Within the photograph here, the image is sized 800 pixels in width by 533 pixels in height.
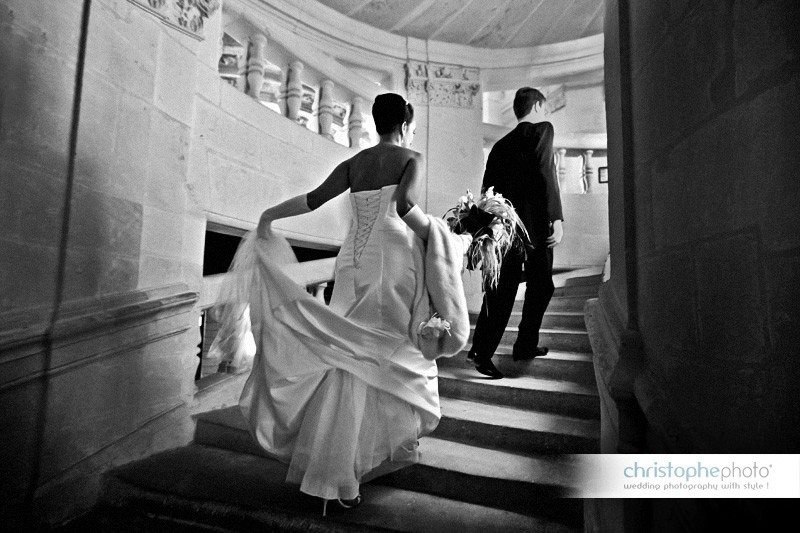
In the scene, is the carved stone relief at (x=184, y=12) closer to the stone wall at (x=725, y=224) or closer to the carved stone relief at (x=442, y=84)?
the stone wall at (x=725, y=224)

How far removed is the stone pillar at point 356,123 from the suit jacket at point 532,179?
179 centimetres

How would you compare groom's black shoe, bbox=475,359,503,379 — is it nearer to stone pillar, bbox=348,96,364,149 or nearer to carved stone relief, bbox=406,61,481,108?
stone pillar, bbox=348,96,364,149

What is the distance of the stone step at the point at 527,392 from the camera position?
2398mm

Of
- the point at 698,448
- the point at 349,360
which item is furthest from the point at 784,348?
the point at 349,360

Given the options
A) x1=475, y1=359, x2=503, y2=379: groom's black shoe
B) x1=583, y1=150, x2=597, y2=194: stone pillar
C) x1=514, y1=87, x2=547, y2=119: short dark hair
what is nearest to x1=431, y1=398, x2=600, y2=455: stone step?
x1=475, y1=359, x2=503, y2=379: groom's black shoe

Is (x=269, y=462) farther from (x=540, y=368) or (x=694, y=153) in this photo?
(x=694, y=153)

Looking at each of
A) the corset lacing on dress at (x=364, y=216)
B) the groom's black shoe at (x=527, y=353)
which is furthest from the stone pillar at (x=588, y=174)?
the corset lacing on dress at (x=364, y=216)

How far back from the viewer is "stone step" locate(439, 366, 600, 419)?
2.40 metres

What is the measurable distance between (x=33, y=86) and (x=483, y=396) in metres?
2.77

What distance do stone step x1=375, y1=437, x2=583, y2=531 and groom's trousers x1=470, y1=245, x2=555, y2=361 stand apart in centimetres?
85

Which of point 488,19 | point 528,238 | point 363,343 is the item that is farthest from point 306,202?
point 488,19

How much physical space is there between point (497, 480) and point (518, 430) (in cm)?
38

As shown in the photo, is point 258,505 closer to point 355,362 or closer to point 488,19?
point 355,362

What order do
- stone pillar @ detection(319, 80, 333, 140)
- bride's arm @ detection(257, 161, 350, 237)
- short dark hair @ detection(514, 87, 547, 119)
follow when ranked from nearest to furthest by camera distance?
bride's arm @ detection(257, 161, 350, 237)
short dark hair @ detection(514, 87, 547, 119)
stone pillar @ detection(319, 80, 333, 140)
